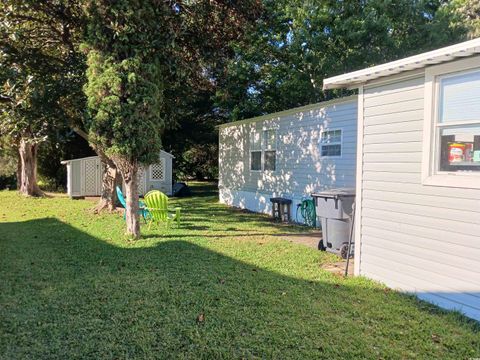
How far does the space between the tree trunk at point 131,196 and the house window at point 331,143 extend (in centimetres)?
459

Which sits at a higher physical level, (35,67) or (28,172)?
(35,67)

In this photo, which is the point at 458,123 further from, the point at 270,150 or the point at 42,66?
the point at 42,66

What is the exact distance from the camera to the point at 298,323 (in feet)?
12.9

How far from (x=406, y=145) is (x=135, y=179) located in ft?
17.2

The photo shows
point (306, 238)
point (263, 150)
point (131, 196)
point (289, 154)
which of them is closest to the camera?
point (131, 196)

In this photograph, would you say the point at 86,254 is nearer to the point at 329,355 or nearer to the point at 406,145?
the point at 329,355

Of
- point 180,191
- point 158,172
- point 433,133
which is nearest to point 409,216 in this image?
point 433,133

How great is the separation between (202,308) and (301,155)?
713 centimetres

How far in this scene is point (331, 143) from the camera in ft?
31.8

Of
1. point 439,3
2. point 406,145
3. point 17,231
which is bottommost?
point 17,231

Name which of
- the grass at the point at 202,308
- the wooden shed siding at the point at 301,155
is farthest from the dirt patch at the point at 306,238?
the wooden shed siding at the point at 301,155

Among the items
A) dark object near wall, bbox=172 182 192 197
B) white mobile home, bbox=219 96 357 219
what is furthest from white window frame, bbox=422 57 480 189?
dark object near wall, bbox=172 182 192 197

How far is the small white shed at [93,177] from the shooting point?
17266mm

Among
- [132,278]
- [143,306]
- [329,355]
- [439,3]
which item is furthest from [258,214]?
[439,3]
